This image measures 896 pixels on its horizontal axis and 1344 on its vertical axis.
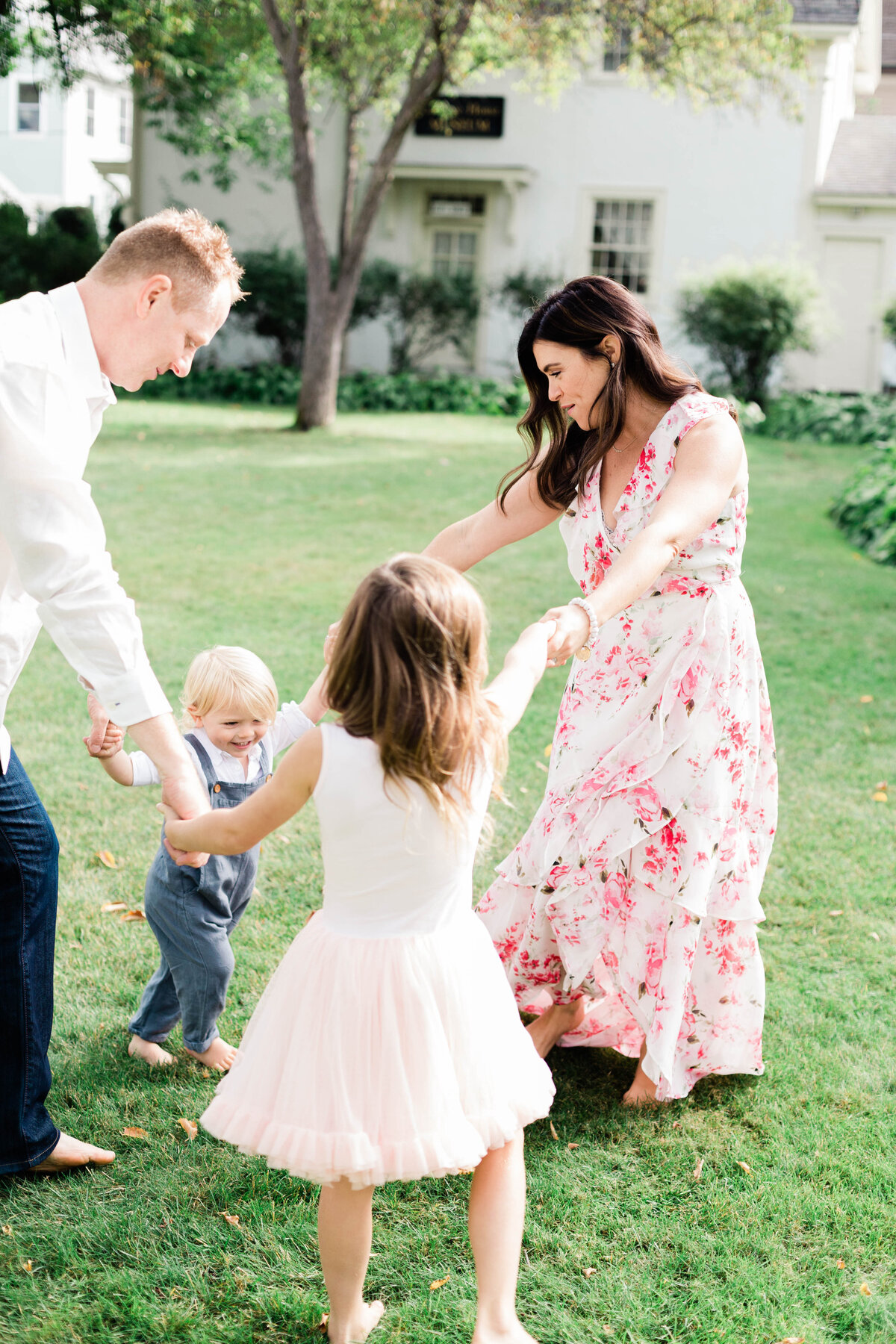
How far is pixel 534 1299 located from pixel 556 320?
219 centimetres

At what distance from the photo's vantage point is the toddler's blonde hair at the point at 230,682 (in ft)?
9.45

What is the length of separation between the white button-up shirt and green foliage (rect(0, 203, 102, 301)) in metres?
19.6

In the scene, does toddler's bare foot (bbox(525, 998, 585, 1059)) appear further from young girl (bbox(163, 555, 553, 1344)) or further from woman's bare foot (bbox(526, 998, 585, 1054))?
young girl (bbox(163, 555, 553, 1344))

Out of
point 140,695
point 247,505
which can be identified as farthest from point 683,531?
point 247,505

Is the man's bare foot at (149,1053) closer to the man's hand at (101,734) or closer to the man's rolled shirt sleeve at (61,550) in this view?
the man's hand at (101,734)

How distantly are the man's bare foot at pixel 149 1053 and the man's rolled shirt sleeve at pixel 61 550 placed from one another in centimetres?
138

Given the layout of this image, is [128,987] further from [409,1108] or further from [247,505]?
[247,505]

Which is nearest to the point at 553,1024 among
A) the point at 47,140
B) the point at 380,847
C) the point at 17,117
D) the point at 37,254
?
the point at 380,847

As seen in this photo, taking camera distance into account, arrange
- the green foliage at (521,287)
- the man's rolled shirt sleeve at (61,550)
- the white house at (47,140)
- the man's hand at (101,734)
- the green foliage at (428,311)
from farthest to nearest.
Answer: the white house at (47,140)
the green foliage at (521,287)
the green foliage at (428,311)
the man's hand at (101,734)
the man's rolled shirt sleeve at (61,550)

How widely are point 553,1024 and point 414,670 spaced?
174cm

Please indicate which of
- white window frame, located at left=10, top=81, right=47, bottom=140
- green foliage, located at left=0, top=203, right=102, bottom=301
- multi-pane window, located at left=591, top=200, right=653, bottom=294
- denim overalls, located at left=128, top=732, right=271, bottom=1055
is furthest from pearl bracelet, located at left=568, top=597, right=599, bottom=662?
white window frame, located at left=10, top=81, right=47, bottom=140

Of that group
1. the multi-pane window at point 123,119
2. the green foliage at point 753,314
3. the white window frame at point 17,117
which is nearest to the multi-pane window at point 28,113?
the white window frame at point 17,117

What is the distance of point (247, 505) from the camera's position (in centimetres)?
1088

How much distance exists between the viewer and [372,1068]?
207cm
